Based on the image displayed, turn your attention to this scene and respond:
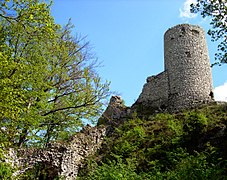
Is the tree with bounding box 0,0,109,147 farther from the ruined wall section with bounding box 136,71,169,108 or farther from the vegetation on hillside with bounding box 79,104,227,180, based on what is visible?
the ruined wall section with bounding box 136,71,169,108

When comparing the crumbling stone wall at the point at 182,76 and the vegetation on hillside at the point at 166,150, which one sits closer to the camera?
the vegetation on hillside at the point at 166,150

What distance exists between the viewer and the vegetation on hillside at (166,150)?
37.4 ft

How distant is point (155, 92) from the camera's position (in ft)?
76.6

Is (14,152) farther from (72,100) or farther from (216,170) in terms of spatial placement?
(216,170)

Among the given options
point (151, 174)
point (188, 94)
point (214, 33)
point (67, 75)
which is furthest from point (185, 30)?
point (151, 174)

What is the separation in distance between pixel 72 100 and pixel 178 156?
5687 millimetres

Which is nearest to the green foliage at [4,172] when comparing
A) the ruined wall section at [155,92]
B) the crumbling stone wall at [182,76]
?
the crumbling stone wall at [182,76]

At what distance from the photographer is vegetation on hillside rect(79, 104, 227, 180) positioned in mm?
11414

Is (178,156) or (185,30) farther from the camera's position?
(185,30)

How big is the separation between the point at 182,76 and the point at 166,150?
27.7 feet

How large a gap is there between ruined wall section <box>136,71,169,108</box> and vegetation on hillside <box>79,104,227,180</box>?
268 centimetres

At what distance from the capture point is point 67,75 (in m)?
16.7

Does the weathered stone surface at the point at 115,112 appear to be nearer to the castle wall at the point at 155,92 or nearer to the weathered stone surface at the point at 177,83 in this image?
the weathered stone surface at the point at 177,83

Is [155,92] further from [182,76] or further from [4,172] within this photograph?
[4,172]
